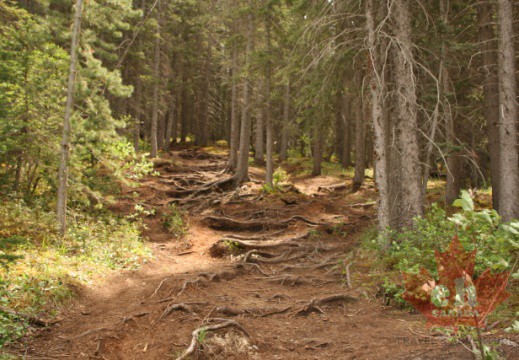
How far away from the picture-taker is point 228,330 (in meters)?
5.77

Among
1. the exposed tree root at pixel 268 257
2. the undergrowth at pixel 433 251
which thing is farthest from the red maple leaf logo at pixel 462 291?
the exposed tree root at pixel 268 257

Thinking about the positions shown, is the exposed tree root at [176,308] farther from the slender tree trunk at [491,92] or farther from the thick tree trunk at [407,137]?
the slender tree trunk at [491,92]

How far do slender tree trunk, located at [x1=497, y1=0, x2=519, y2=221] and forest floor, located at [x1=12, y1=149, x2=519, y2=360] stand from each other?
159 inches

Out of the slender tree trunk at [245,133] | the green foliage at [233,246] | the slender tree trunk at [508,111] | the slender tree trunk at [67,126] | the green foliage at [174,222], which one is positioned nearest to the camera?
the slender tree trunk at [67,126]

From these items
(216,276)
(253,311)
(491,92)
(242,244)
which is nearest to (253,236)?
(242,244)

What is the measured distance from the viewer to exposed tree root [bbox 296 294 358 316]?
23.2 feet

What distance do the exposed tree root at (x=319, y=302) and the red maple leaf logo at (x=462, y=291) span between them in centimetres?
464

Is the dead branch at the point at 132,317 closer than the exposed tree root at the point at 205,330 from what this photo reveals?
No

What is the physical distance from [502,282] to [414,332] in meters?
3.26

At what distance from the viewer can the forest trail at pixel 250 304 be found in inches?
211

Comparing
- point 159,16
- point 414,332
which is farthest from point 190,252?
point 159,16

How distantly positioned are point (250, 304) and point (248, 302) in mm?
166

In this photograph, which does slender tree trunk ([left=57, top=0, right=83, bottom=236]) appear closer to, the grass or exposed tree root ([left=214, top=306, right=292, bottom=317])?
the grass

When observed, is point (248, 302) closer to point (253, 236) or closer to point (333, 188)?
point (253, 236)
